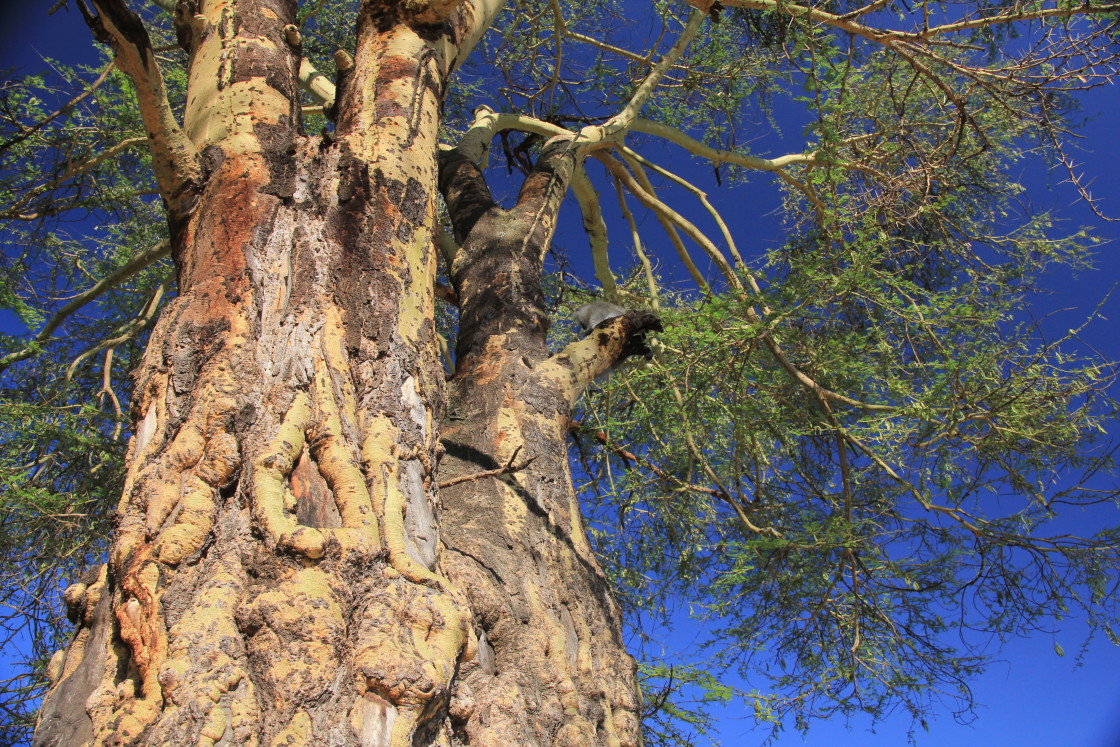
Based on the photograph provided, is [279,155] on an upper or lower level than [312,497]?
upper

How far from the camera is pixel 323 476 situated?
166cm

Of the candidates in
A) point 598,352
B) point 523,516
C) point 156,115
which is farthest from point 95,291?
point 523,516

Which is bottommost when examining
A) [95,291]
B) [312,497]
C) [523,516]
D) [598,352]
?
[312,497]

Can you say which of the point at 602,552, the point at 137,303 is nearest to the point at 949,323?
the point at 602,552

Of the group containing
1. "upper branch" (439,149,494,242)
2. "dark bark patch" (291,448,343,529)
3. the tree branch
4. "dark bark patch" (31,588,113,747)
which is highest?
"upper branch" (439,149,494,242)

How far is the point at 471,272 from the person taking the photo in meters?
3.46

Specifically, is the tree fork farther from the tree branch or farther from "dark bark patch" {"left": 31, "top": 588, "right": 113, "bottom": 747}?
the tree branch

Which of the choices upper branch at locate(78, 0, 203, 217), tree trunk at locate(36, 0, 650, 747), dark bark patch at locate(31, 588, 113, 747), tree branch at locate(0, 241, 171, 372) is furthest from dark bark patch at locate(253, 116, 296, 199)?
tree branch at locate(0, 241, 171, 372)

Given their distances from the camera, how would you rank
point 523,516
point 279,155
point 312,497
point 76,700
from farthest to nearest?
point 523,516 < point 279,155 < point 312,497 < point 76,700

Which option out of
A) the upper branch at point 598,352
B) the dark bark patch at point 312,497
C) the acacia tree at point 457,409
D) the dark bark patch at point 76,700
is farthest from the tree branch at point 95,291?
the dark bark patch at point 76,700

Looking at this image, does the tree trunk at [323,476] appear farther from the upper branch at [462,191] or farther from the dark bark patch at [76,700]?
the upper branch at [462,191]

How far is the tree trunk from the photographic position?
1364 mm

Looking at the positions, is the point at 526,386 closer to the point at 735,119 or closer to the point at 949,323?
the point at 949,323

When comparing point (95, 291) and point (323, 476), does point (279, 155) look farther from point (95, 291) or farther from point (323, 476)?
point (95, 291)
